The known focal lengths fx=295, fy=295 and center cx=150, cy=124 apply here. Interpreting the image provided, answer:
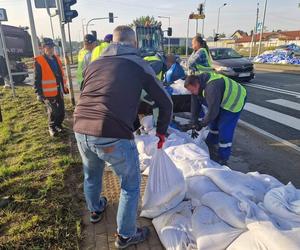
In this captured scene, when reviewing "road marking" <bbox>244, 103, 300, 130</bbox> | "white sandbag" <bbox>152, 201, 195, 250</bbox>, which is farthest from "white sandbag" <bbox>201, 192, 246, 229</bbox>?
"road marking" <bbox>244, 103, 300, 130</bbox>

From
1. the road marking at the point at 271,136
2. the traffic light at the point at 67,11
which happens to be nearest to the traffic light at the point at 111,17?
the traffic light at the point at 67,11

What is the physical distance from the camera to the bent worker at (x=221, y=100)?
3811 millimetres

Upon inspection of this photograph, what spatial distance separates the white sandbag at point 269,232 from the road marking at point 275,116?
4244 mm

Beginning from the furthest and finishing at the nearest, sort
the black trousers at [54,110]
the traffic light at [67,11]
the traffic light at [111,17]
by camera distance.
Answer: the traffic light at [111,17] → the traffic light at [67,11] → the black trousers at [54,110]

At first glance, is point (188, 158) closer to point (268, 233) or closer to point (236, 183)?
point (236, 183)

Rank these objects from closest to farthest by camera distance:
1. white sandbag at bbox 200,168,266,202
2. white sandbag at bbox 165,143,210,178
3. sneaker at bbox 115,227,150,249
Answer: sneaker at bbox 115,227,150,249 → white sandbag at bbox 200,168,266,202 → white sandbag at bbox 165,143,210,178

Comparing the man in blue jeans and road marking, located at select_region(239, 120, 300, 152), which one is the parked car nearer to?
road marking, located at select_region(239, 120, 300, 152)

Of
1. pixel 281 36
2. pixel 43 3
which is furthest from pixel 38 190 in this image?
pixel 281 36

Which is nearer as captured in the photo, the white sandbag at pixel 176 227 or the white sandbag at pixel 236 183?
the white sandbag at pixel 176 227

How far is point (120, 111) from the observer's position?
222 cm

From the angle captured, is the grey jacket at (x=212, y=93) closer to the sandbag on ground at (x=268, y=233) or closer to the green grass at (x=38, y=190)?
the sandbag on ground at (x=268, y=233)

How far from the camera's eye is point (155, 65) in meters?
5.84

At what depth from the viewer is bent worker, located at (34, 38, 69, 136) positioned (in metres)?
5.29

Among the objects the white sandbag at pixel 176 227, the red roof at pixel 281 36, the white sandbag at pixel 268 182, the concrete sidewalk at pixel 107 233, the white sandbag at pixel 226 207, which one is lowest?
the red roof at pixel 281 36
